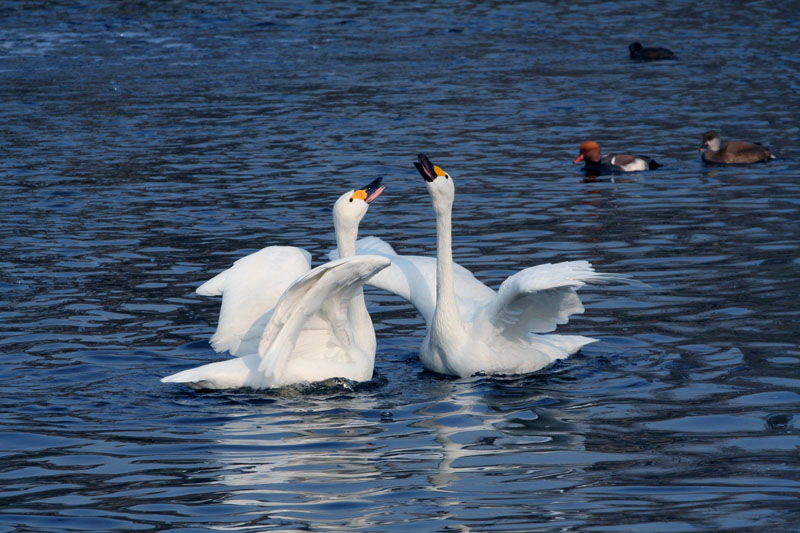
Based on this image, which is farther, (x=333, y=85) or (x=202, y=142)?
(x=333, y=85)

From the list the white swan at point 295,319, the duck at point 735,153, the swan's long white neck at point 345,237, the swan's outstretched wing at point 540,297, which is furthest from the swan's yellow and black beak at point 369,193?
the duck at point 735,153

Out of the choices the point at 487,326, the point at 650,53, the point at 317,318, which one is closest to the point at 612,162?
the point at 487,326

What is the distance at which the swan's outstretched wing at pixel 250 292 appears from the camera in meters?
9.27

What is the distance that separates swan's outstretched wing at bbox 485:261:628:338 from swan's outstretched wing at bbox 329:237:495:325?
829 millimetres

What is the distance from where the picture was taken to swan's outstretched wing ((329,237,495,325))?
1016cm

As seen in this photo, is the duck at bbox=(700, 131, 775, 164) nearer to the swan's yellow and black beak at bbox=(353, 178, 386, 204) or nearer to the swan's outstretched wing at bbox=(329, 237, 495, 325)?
the swan's outstretched wing at bbox=(329, 237, 495, 325)

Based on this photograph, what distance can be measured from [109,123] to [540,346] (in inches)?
500

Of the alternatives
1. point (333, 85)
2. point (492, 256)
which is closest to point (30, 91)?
point (333, 85)

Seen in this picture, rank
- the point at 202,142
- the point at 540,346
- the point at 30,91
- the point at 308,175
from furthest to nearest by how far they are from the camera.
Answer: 1. the point at 30,91
2. the point at 202,142
3. the point at 308,175
4. the point at 540,346

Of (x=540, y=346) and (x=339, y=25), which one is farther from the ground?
(x=339, y=25)

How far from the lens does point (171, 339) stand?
398 inches

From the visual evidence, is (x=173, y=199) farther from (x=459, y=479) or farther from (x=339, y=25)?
(x=339, y=25)

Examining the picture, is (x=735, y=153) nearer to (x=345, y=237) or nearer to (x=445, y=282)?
(x=445, y=282)

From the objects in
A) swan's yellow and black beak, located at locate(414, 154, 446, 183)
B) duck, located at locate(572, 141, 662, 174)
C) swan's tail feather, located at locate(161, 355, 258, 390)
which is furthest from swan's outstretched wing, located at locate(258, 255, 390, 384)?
duck, located at locate(572, 141, 662, 174)
